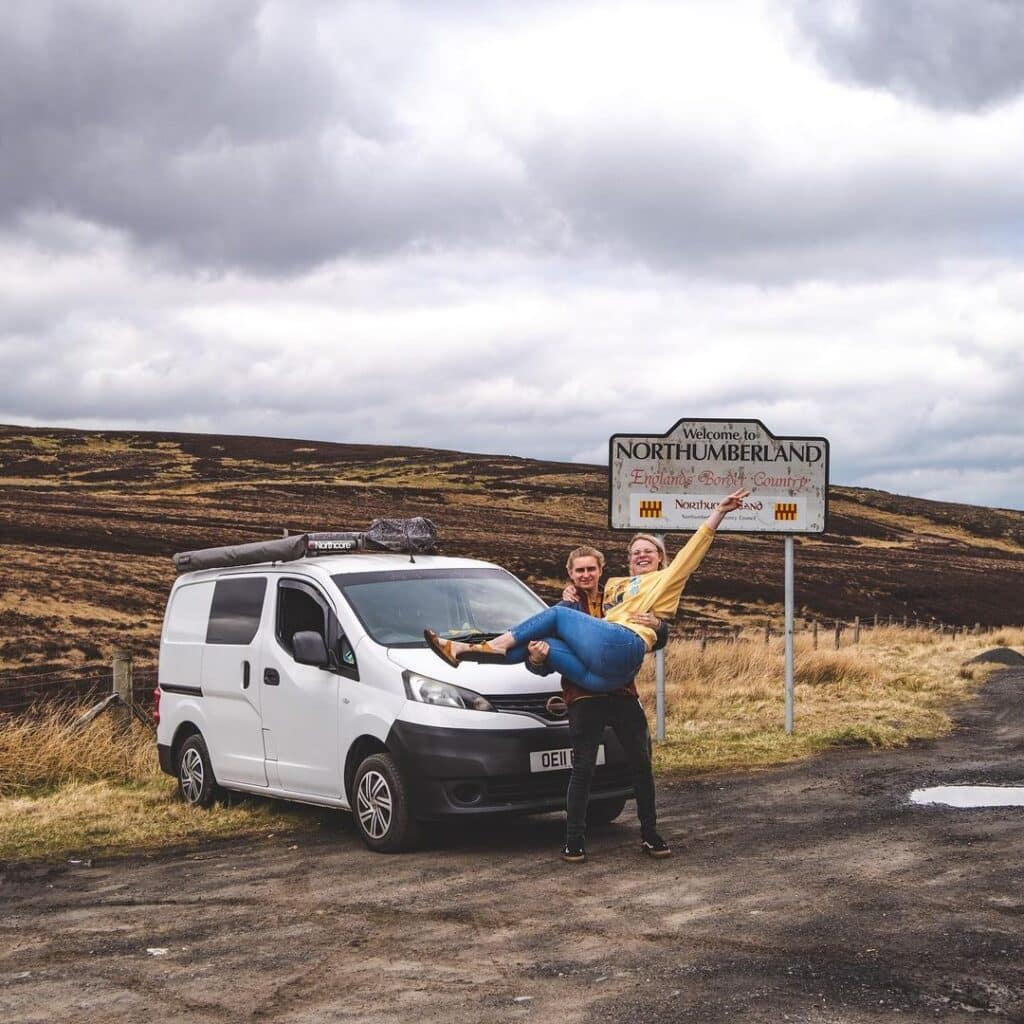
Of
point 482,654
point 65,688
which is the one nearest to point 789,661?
point 482,654

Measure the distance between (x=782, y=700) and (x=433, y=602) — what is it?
8.52 meters

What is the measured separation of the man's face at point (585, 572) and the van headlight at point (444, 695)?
947mm

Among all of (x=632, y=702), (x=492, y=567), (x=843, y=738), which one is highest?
(x=492, y=567)

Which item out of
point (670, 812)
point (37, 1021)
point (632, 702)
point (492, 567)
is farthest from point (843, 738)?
point (37, 1021)

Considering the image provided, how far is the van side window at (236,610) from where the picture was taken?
958 centimetres

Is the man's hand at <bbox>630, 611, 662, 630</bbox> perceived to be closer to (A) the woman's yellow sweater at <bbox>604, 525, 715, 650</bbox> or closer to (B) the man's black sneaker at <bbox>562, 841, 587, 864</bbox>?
(A) the woman's yellow sweater at <bbox>604, 525, 715, 650</bbox>

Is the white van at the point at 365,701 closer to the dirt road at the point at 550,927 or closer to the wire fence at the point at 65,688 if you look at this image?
the dirt road at the point at 550,927

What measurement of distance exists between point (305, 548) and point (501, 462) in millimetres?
102158

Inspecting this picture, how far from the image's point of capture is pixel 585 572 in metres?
7.62

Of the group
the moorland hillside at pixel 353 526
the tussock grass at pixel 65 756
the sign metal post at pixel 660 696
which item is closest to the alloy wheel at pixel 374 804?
the tussock grass at pixel 65 756

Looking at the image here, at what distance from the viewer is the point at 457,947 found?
5816mm

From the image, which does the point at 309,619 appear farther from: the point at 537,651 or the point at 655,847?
the point at 655,847

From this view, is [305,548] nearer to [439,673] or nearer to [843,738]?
[439,673]

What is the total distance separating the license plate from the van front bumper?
26 mm
